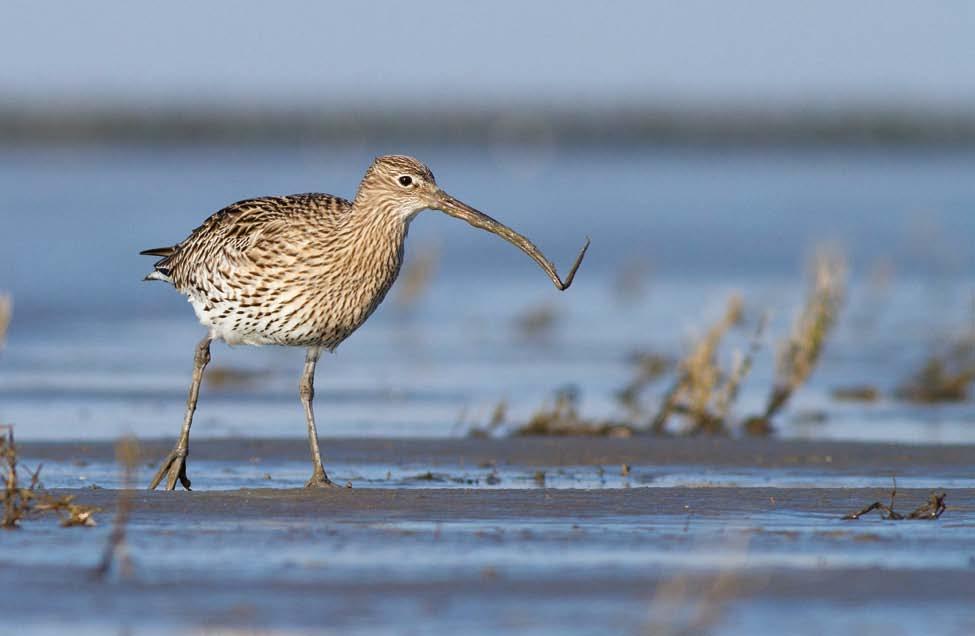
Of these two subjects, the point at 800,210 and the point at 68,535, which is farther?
the point at 800,210

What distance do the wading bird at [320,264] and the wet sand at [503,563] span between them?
2.87ft

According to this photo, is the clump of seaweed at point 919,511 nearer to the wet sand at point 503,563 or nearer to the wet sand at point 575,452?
the wet sand at point 503,563

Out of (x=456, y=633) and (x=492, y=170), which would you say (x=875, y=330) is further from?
(x=492, y=170)

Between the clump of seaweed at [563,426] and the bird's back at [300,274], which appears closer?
the bird's back at [300,274]

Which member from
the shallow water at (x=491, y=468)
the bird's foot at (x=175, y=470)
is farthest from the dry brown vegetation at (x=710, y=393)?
the bird's foot at (x=175, y=470)

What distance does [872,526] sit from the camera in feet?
29.0

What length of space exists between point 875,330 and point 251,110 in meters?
100

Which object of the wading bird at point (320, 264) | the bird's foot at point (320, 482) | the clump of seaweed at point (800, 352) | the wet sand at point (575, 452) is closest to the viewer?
the bird's foot at point (320, 482)

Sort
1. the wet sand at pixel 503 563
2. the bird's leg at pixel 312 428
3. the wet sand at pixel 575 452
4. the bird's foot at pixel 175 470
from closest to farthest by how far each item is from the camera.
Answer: the wet sand at pixel 503 563
the bird's leg at pixel 312 428
the bird's foot at pixel 175 470
the wet sand at pixel 575 452

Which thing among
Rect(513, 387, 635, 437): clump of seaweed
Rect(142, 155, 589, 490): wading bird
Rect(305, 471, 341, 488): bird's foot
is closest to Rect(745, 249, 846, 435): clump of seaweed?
Rect(513, 387, 635, 437): clump of seaweed

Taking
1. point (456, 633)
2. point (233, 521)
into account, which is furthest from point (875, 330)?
point (456, 633)

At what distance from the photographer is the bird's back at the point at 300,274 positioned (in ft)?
34.4

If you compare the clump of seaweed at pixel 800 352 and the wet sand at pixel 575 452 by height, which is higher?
the clump of seaweed at pixel 800 352

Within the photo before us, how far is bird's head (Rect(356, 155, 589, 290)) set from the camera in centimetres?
1045
